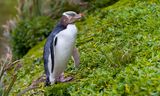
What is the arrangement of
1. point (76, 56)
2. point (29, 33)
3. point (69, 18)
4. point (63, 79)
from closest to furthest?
1. point (69, 18)
2. point (63, 79)
3. point (76, 56)
4. point (29, 33)

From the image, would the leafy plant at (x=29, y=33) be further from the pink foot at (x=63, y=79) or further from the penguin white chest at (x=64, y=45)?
the penguin white chest at (x=64, y=45)

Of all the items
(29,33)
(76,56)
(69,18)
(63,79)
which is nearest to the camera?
(69,18)

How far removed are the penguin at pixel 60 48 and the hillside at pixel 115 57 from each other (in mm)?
208

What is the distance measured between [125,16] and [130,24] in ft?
1.29

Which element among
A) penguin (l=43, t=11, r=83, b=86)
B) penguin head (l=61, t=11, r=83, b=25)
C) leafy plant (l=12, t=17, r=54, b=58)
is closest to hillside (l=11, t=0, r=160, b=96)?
penguin (l=43, t=11, r=83, b=86)

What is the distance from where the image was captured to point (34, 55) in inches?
343

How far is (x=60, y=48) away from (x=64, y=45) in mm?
56

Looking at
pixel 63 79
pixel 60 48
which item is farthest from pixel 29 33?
pixel 60 48

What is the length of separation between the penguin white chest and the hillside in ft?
0.77

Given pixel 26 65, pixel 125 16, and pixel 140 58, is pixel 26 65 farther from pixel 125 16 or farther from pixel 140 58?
pixel 140 58

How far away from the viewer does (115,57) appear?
546cm

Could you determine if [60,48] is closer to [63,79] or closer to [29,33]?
[63,79]

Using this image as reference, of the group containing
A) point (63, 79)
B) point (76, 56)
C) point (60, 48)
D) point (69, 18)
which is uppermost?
point (69, 18)

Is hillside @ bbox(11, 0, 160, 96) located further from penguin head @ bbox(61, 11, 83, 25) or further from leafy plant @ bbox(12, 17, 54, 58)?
leafy plant @ bbox(12, 17, 54, 58)
